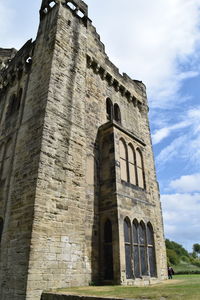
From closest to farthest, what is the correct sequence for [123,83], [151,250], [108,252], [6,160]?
[108,252] < [151,250] < [6,160] < [123,83]

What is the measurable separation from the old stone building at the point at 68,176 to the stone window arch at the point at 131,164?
0.06 m

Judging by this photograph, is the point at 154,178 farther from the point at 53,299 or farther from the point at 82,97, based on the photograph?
the point at 53,299

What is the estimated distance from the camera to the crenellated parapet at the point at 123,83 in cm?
1346

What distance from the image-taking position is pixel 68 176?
30.1 ft

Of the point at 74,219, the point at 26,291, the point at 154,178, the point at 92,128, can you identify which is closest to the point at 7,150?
the point at 92,128

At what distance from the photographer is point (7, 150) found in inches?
441

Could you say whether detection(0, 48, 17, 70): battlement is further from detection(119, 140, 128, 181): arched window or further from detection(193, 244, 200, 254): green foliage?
detection(193, 244, 200, 254): green foliage

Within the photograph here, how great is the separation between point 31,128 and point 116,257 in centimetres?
572

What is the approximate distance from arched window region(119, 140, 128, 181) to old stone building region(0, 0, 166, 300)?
53 millimetres

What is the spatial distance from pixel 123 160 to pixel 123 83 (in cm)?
613

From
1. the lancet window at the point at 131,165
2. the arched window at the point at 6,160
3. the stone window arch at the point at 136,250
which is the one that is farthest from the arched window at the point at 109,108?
the stone window arch at the point at 136,250

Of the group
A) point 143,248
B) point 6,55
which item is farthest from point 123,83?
point 143,248

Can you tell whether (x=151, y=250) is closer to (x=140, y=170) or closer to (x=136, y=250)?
(x=136, y=250)

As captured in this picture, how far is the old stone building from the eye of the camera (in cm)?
767
